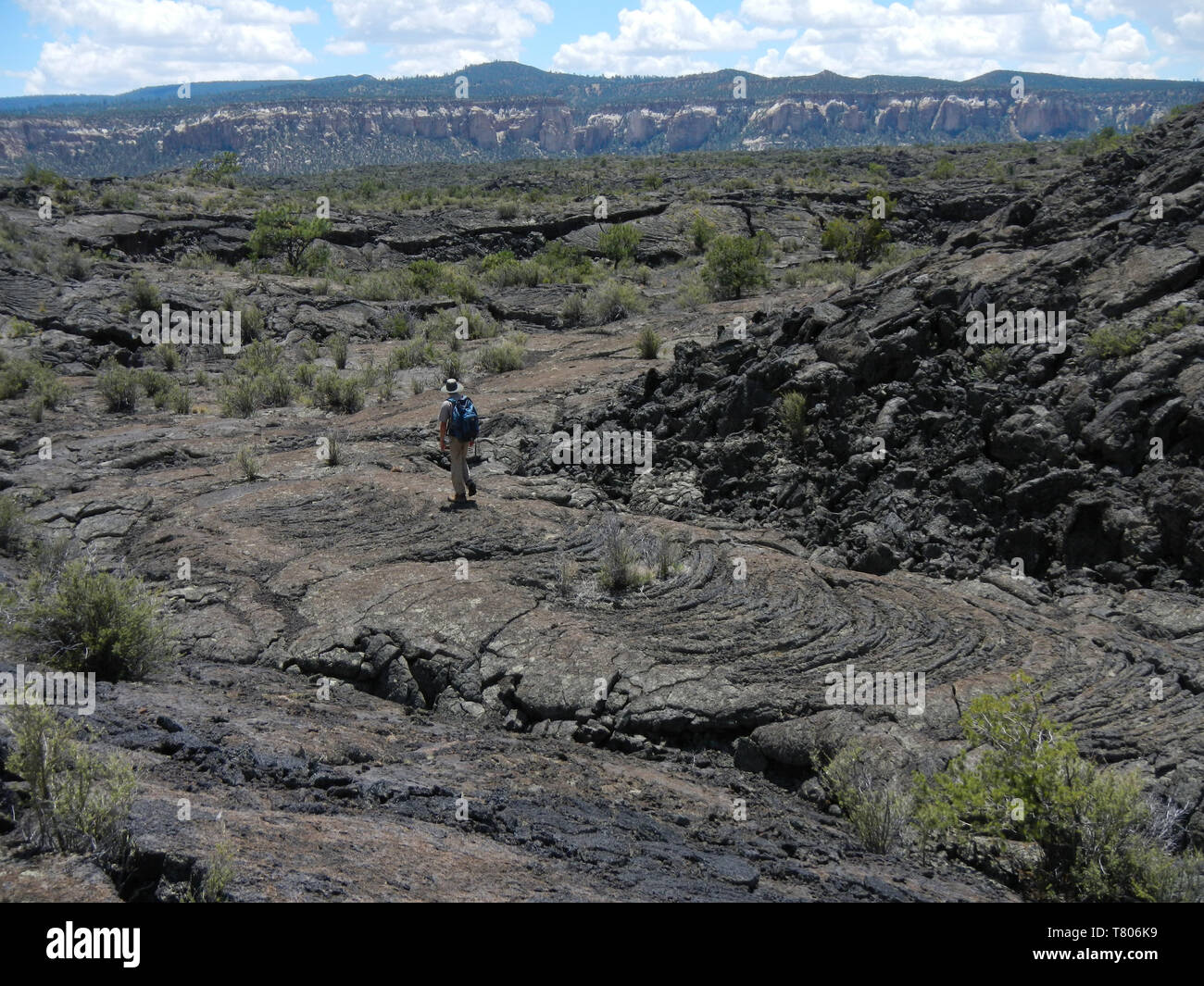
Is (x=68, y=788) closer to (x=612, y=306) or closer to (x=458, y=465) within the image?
(x=458, y=465)

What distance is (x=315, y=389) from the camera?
1834cm

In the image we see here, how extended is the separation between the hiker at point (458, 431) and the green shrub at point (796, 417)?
4230 mm

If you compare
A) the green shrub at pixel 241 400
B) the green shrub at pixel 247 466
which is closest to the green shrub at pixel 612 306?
the green shrub at pixel 241 400

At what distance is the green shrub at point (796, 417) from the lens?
1239 cm

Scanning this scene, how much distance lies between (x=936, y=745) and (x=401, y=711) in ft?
14.4

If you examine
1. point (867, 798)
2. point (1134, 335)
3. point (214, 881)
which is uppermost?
point (1134, 335)

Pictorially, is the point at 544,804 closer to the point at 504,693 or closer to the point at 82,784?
the point at 504,693

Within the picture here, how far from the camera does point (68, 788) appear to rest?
166 inches

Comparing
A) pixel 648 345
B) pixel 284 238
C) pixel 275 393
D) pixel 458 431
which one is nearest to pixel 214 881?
pixel 458 431

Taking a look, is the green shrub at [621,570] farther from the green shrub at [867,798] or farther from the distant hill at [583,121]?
the distant hill at [583,121]

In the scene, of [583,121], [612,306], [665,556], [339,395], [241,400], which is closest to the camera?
[665,556]

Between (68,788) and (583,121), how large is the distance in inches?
7729
